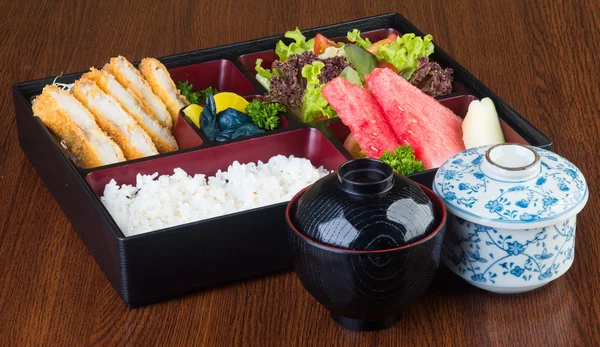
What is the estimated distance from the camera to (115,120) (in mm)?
2766

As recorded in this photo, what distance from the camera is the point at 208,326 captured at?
7.23 ft

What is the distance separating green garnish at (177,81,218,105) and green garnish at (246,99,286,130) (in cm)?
29

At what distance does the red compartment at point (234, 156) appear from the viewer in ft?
8.29

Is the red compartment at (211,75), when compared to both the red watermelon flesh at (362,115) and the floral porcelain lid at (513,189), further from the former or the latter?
the floral porcelain lid at (513,189)

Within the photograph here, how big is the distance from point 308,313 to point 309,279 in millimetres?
201

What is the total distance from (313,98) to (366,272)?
100cm

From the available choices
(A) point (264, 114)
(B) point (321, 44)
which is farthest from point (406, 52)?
(A) point (264, 114)

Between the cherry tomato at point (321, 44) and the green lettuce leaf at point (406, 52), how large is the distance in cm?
17

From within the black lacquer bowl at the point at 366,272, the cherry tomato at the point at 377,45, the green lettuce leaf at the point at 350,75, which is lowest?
the cherry tomato at the point at 377,45

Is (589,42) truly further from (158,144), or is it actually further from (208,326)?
(208,326)

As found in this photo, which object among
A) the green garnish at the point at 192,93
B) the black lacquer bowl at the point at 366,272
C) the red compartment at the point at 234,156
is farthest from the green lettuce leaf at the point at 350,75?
the black lacquer bowl at the point at 366,272

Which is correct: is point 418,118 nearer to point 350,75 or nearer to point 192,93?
point 350,75

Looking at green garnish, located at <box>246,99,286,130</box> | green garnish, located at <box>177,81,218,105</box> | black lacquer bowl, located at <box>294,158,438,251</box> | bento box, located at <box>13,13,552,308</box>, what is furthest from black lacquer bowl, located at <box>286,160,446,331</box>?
green garnish, located at <box>177,81,218,105</box>

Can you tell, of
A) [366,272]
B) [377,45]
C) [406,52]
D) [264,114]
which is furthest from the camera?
[377,45]
